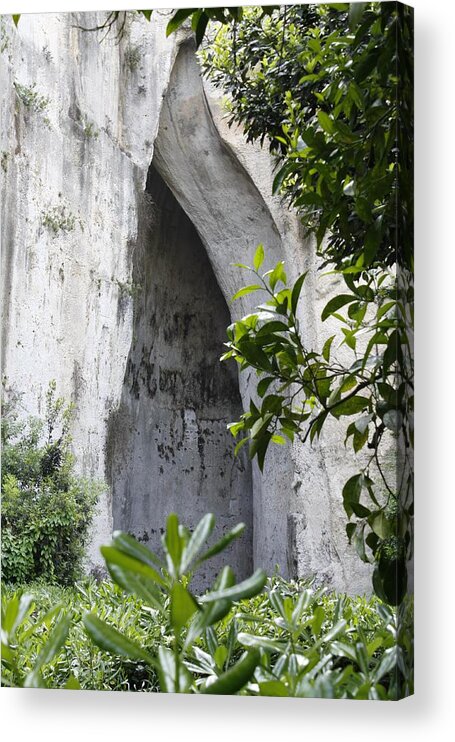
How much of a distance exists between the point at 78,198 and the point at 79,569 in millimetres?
911

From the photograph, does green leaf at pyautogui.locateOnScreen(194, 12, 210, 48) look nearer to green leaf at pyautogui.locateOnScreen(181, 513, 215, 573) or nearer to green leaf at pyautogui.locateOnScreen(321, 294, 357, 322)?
green leaf at pyautogui.locateOnScreen(321, 294, 357, 322)

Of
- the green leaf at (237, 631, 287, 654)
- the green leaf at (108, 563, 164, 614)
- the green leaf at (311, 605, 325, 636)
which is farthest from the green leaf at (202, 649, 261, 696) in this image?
the green leaf at (311, 605, 325, 636)

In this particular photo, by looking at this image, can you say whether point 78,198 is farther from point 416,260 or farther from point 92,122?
point 416,260

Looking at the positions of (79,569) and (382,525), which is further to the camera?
(79,569)

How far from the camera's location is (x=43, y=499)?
265 centimetres

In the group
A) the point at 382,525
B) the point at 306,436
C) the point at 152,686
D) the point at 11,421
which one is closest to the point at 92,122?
the point at 11,421

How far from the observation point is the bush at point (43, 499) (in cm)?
262

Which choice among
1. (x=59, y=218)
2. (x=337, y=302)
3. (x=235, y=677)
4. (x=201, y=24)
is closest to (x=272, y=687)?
(x=235, y=677)

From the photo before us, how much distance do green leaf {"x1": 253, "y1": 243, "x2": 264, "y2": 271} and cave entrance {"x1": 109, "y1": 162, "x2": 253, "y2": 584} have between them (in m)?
0.11

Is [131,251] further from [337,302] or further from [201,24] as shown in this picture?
[201,24]

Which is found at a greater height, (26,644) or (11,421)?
(11,421)

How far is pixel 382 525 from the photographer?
2.34m

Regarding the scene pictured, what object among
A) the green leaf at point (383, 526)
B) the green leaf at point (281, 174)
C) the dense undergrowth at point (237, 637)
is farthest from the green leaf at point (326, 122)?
the dense undergrowth at point (237, 637)

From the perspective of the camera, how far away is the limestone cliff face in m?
2.55
